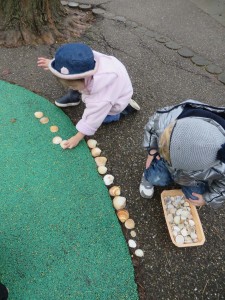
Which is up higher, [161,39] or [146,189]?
[161,39]

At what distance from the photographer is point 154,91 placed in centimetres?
254

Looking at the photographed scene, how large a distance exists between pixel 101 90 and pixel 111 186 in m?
0.63

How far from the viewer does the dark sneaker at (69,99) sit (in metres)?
2.23

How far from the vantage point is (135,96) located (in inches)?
97.3

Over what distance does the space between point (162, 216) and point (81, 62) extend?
1.04 m

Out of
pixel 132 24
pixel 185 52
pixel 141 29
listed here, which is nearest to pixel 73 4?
pixel 132 24

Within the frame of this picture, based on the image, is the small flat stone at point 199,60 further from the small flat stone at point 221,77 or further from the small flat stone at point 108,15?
the small flat stone at point 108,15

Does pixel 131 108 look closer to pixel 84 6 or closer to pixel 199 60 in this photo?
pixel 199 60

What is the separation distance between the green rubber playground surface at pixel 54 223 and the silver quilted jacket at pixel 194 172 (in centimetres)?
49

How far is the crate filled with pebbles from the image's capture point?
162 cm

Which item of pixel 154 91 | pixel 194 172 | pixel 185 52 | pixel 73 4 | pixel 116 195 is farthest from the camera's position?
pixel 73 4

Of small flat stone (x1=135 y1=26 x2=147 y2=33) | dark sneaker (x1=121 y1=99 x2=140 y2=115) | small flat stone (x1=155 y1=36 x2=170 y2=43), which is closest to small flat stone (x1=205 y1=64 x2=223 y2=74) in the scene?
small flat stone (x1=155 y1=36 x2=170 y2=43)

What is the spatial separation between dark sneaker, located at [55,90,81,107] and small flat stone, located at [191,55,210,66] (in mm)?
1367

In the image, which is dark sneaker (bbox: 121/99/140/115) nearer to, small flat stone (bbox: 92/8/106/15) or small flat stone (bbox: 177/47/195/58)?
small flat stone (bbox: 177/47/195/58)
